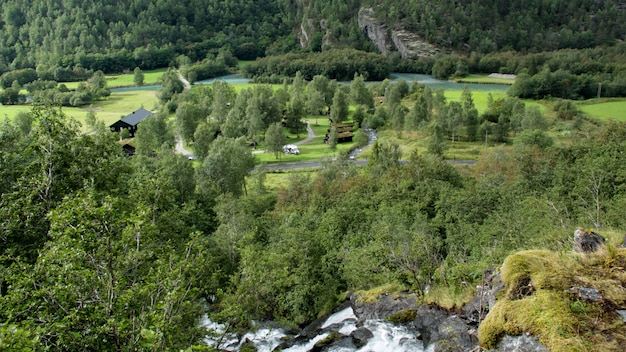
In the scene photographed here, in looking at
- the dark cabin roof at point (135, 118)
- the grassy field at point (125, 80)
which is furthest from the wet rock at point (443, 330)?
the grassy field at point (125, 80)

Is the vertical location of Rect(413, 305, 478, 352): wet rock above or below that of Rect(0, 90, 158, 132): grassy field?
above

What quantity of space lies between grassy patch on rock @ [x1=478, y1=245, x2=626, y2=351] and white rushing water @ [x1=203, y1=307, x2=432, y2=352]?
206 inches

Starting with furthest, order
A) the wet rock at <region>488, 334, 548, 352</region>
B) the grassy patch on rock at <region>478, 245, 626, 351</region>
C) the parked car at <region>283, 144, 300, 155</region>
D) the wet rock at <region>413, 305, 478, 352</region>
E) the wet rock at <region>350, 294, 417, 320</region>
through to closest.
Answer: the parked car at <region>283, 144, 300, 155</region>
the wet rock at <region>350, 294, 417, 320</region>
the wet rock at <region>413, 305, 478, 352</region>
the wet rock at <region>488, 334, 548, 352</region>
the grassy patch on rock at <region>478, 245, 626, 351</region>

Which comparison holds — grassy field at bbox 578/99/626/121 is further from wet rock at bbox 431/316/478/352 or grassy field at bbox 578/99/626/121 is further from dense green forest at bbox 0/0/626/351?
wet rock at bbox 431/316/478/352

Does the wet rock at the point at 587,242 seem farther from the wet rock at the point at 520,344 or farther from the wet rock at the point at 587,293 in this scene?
the wet rock at the point at 520,344

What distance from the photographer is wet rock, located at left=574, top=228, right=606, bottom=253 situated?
14.1 meters

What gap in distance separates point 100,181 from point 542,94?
12672 centimetres

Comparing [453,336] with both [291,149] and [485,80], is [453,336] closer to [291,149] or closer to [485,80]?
[291,149]

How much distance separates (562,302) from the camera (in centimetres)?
1208

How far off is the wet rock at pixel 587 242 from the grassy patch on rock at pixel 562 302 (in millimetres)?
246

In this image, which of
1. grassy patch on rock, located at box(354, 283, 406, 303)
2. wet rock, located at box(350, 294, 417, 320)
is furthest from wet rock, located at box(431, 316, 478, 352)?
grassy patch on rock, located at box(354, 283, 406, 303)

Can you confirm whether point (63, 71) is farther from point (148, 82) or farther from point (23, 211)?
point (23, 211)

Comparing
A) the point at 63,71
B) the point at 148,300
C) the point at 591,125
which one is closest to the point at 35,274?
the point at 148,300

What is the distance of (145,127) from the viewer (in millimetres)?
74938
